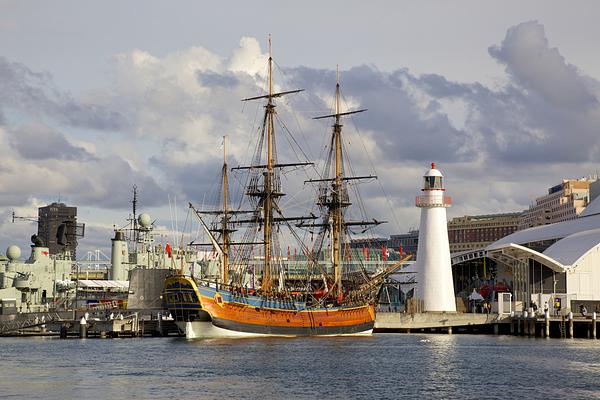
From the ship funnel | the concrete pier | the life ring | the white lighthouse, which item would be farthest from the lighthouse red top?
the ship funnel

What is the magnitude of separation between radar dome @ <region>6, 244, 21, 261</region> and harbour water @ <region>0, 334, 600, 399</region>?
4470 cm

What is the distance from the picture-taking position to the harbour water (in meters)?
57.9

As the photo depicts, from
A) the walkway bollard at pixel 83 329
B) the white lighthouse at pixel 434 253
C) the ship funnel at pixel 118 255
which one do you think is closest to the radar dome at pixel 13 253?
the ship funnel at pixel 118 255

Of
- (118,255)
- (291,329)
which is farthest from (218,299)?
(118,255)

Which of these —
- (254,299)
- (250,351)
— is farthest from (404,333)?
(250,351)

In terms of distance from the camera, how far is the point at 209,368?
228 ft

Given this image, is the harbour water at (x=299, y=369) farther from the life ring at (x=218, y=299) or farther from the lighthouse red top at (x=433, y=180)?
the lighthouse red top at (x=433, y=180)

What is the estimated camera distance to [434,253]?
109812 mm

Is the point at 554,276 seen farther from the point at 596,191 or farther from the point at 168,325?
the point at 596,191

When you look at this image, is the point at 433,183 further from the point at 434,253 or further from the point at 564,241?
the point at 564,241

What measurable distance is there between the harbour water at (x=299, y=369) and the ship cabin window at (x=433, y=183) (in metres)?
19.5

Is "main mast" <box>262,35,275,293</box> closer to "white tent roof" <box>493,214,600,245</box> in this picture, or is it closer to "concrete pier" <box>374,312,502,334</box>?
"concrete pier" <box>374,312,502,334</box>

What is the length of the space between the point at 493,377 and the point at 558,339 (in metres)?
40.0

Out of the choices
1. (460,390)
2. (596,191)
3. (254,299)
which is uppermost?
(596,191)
